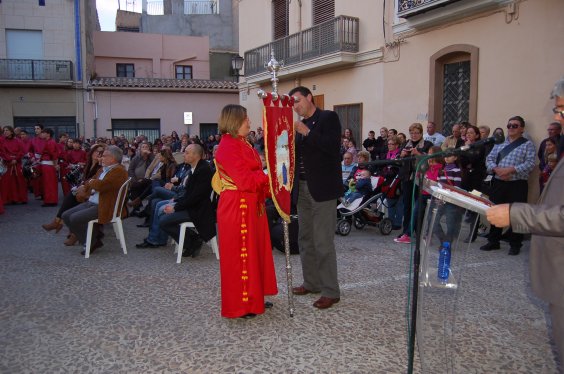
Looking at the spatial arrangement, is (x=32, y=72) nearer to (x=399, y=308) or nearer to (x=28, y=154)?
(x=28, y=154)

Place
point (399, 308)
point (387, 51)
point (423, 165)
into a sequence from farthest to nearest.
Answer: point (387, 51) < point (399, 308) < point (423, 165)

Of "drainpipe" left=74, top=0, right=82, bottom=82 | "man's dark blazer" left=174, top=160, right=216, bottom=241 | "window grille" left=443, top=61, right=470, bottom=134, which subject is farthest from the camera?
"drainpipe" left=74, top=0, right=82, bottom=82

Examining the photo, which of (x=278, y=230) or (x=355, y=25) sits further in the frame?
(x=355, y=25)

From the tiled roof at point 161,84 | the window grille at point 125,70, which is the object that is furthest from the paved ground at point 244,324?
the window grille at point 125,70

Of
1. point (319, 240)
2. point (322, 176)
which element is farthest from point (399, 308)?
point (322, 176)

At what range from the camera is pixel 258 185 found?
4000mm

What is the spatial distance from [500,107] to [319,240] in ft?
22.9

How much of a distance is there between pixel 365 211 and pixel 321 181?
3.91 metres

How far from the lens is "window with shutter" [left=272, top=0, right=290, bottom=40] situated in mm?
16906

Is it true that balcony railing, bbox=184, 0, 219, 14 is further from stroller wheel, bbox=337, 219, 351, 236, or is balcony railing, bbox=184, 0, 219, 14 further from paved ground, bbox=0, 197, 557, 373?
paved ground, bbox=0, 197, 557, 373

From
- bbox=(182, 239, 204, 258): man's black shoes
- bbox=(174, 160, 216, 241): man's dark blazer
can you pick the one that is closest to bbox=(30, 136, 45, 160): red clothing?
bbox=(182, 239, 204, 258): man's black shoes

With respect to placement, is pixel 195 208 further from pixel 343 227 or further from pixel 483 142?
pixel 483 142

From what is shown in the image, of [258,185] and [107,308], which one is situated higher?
[258,185]

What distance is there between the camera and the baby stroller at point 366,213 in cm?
764
